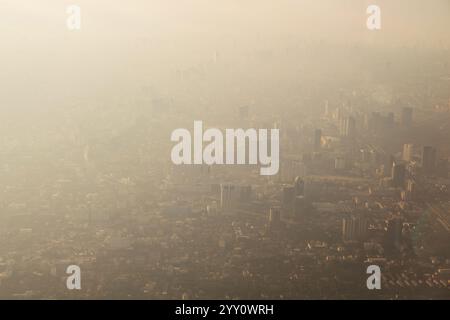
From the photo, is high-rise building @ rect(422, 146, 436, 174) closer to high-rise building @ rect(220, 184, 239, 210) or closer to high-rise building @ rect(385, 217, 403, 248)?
high-rise building @ rect(220, 184, 239, 210)

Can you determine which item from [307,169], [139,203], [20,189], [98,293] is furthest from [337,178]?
[98,293]

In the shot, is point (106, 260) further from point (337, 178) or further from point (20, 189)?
point (337, 178)

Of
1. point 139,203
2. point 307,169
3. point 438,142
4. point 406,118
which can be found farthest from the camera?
point 406,118

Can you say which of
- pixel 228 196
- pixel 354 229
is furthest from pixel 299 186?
pixel 354 229

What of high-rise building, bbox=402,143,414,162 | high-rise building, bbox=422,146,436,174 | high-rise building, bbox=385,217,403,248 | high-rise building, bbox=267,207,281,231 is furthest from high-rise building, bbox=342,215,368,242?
high-rise building, bbox=402,143,414,162
